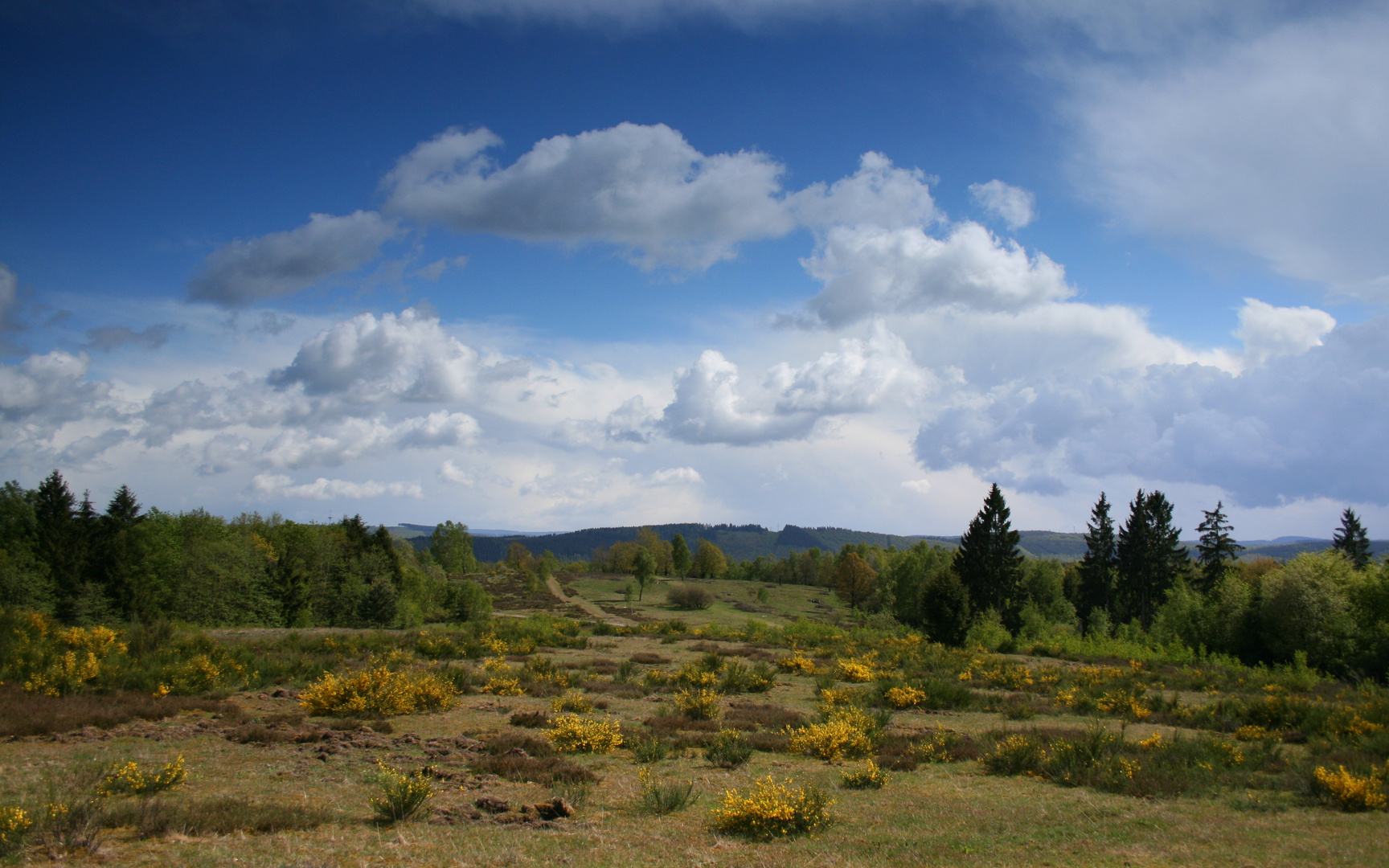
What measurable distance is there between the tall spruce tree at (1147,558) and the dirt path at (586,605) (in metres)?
49.8

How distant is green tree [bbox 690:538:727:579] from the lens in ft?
452

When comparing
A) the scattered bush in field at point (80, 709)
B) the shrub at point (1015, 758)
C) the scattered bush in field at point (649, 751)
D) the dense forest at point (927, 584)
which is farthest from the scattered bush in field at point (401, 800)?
the dense forest at point (927, 584)

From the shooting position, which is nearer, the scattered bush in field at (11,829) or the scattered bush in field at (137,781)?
the scattered bush in field at (11,829)

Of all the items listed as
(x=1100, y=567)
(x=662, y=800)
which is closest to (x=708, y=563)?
(x=1100, y=567)

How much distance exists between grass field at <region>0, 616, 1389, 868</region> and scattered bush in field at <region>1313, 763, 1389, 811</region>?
30 centimetres

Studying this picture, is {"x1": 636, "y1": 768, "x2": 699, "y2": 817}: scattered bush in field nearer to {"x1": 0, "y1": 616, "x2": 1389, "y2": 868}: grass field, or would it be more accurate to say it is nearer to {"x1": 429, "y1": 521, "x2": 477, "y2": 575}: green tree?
{"x1": 0, "y1": 616, "x2": 1389, "y2": 868}: grass field

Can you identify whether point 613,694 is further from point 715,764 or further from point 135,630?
point 135,630

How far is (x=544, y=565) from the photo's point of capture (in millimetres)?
127000

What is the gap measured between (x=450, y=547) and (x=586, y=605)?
41.2 m

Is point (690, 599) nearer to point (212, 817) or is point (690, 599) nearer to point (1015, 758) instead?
point (1015, 758)

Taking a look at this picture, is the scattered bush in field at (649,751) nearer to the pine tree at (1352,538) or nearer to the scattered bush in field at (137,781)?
the scattered bush in field at (137,781)

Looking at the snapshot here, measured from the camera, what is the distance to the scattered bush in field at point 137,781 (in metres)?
8.10

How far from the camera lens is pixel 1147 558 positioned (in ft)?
209

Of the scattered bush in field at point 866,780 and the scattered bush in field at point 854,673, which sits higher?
the scattered bush in field at point 866,780
